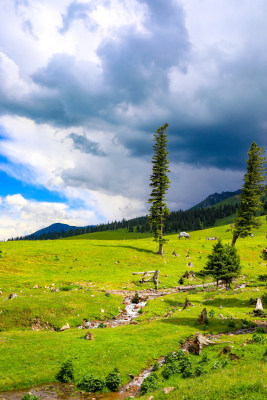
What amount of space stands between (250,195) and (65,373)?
56.8 metres

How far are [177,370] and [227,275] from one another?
2660 cm

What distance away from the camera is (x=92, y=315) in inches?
1176

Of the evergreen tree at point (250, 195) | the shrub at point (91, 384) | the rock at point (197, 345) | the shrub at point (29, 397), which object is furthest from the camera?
the evergreen tree at point (250, 195)

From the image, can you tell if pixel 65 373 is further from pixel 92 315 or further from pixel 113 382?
pixel 92 315

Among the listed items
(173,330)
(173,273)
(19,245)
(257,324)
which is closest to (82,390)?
(173,330)

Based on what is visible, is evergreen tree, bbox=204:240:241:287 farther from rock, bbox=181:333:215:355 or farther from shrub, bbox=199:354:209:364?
shrub, bbox=199:354:209:364

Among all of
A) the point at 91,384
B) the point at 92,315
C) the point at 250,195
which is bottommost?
the point at 92,315

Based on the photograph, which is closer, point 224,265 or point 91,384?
point 91,384

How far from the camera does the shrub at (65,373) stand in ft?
52.0

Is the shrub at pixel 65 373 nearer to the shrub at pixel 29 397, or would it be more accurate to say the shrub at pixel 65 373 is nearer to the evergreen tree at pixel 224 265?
the shrub at pixel 29 397

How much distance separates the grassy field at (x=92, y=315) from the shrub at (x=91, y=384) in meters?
0.83

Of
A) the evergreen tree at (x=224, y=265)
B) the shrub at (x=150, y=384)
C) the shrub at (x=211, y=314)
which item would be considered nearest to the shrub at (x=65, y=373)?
the shrub at (x=150, y=384)

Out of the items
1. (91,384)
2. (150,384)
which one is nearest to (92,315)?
(91,384)

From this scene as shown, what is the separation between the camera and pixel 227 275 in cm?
3950
